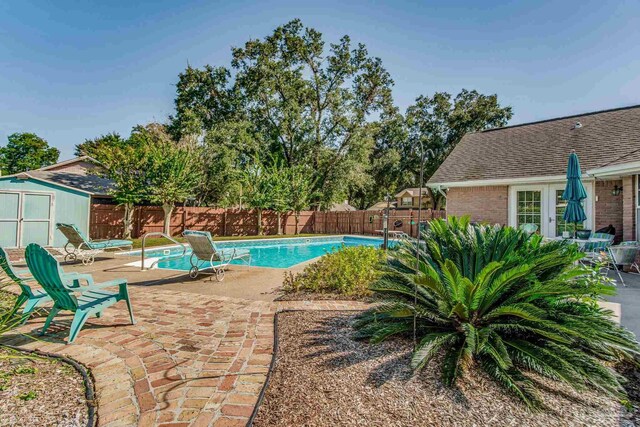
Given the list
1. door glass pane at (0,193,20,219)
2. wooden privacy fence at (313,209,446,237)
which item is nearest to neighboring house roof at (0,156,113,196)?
door glass pane at (0,193,20,219)

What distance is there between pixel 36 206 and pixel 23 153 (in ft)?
145

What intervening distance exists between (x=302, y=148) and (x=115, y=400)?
Answer: 999 inches

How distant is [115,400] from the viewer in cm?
232

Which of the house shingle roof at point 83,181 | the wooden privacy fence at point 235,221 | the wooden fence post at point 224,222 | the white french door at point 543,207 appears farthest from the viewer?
the wooden fence post at point 224,222

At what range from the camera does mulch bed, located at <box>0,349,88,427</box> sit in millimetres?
2102

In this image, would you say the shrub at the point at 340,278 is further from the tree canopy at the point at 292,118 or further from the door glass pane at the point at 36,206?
the tree canopy at the point at 292,118

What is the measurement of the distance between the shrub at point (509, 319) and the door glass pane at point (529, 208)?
9.22m

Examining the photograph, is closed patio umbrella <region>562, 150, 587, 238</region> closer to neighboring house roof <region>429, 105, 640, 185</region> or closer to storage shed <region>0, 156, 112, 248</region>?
neighboring house roof <region>429, 105, 640, 185</region>

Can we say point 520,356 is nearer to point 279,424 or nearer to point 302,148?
point 279,424

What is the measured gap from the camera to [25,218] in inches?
491

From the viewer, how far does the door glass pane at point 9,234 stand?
1202 centimetres

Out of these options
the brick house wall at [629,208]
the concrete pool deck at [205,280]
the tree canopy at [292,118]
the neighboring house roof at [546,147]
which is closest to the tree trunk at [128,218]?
the tree canopy at [292,118]

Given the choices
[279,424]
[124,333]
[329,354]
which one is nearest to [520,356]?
[329,354]

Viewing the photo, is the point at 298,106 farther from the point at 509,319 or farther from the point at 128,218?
the point at 509,319
